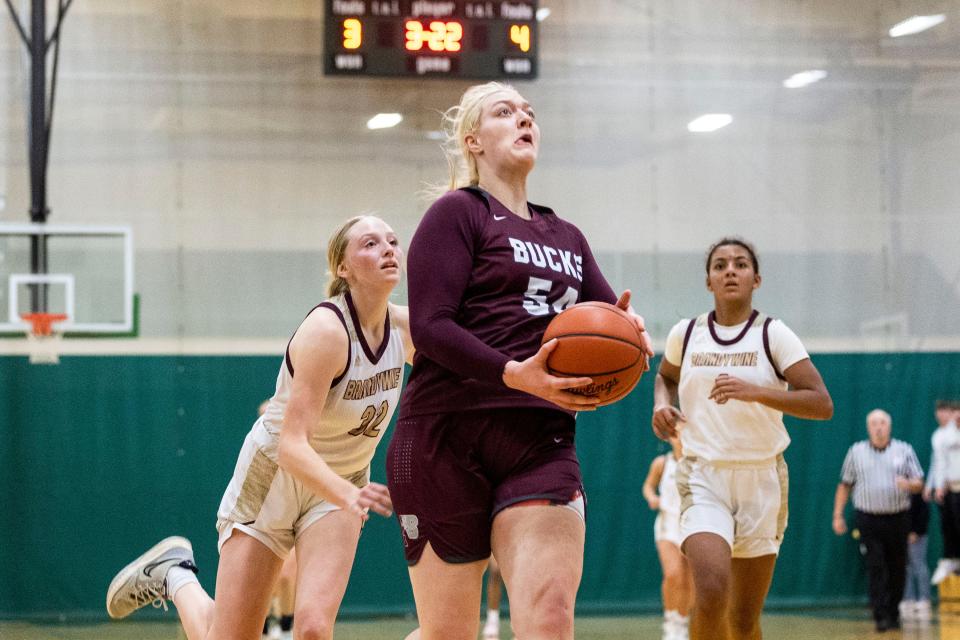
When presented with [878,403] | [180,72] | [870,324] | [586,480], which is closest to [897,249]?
[870,324]

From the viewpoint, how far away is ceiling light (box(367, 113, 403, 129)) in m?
12.7

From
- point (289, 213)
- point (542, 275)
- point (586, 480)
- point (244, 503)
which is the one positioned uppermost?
point (289, 213)

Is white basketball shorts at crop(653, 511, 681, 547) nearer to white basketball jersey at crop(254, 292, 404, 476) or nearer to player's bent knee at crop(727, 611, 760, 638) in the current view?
player's bent knee at crop(727, 611, 760, 638)

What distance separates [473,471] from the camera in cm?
331

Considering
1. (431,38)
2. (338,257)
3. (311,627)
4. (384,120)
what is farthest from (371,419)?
(384,120)

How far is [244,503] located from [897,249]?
409 inches

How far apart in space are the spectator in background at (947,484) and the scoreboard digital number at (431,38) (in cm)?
521

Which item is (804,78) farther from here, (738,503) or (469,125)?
(469,125)

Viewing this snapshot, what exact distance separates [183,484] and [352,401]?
815cm

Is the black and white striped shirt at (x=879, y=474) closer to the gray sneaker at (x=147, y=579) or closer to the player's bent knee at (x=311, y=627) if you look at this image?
the gray sneaker at (x=147, y=579)

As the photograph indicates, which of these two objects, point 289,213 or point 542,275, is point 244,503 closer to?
point 542,275

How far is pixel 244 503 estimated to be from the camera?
452 cm

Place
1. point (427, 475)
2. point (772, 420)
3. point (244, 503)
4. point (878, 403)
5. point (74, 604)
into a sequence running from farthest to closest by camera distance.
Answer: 1. point (878, 403)
2. point (74, 604)
3. point (772, 420)
4. point (244, 503)
5. point (427, 475)

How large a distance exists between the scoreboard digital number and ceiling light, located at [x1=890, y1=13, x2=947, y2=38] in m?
4.54
